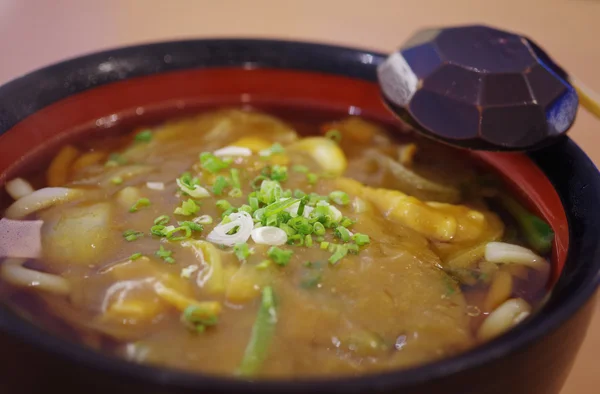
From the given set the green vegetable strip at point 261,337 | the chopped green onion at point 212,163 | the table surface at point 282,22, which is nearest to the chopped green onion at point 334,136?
the chopped green onion at point 212,163

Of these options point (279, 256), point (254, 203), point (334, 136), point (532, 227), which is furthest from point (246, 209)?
point (532, 227)

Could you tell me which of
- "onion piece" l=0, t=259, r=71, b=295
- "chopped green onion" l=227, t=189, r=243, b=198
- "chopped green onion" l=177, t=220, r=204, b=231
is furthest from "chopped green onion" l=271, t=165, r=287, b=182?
"onion piece" l=0, t=259, r=71, b=295

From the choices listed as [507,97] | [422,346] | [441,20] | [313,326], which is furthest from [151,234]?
[441,20]

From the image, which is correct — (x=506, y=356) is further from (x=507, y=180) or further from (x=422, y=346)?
(x=507, y=180)

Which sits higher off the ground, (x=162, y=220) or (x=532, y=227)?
(x=162, y=220)

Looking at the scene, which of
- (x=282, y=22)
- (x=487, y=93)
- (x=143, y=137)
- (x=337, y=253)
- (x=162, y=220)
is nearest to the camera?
(x=337, y=253)

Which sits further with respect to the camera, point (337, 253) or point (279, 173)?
point (279, 173)

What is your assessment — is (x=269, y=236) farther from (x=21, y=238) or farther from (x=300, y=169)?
(x=21, y=238)
